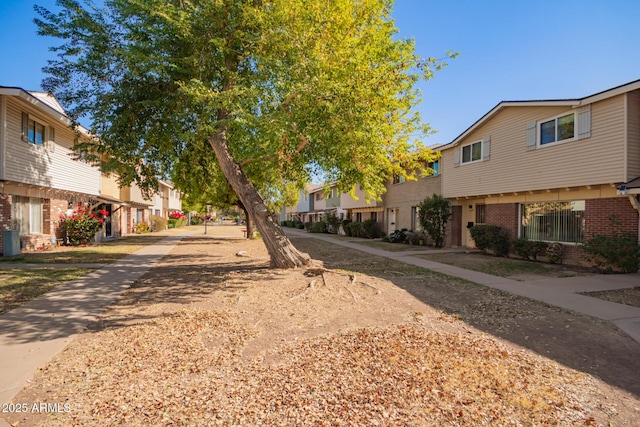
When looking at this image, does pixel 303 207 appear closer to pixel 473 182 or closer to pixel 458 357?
pixel 473 182

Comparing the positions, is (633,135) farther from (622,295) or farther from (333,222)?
(333,222)

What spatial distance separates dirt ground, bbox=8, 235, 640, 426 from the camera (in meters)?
3.32

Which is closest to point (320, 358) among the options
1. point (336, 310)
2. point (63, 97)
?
point (336, 310)

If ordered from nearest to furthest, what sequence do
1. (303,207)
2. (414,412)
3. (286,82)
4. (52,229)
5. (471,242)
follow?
(414,412) → (286,82) → (52,229) → (471,242) → (303,207)

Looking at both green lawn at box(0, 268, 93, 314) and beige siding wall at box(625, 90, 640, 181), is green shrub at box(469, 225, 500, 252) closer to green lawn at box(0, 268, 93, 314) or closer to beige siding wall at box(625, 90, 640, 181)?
beige siding wall at box(625, 90, 640, 181)

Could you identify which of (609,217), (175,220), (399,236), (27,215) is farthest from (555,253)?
(175,220)

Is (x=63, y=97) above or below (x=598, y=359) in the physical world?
above

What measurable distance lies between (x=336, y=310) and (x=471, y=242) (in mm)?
14549

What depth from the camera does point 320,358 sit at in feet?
14.7

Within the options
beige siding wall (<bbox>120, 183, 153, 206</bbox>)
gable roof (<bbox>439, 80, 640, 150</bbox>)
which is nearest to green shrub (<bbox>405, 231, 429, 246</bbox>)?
gable roof (<bbox>439, 80, 640, 150</bbox>)

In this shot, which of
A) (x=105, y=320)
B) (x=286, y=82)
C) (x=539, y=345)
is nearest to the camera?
(x=539, y=345)

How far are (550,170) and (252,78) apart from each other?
11.1 m

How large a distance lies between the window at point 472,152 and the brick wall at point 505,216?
2.48 metres

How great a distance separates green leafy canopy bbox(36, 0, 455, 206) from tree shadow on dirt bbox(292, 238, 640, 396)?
3.42m
